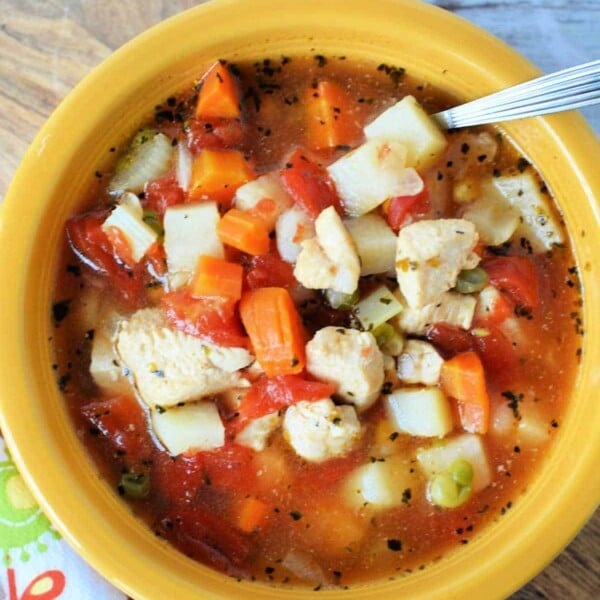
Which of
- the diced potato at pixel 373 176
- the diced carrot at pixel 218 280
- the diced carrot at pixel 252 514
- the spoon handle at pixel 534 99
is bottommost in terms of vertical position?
the diced carrot at pixel 252 514

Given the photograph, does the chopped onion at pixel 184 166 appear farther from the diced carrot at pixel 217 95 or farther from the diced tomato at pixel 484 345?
the diced tomato at pixel 484 345

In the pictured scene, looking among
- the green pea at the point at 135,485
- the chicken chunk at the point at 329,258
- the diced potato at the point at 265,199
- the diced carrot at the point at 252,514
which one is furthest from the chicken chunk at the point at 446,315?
the green pea at the point at 135,485

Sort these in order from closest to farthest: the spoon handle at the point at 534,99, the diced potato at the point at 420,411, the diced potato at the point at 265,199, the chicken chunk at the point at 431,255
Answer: the spoon handle at the point at 534,99, the chicken chunk at the point at 431,255, the diced potato at the point at 265,199, the diced potato at the point at 420,411

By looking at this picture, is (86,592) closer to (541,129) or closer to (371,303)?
(371,303)

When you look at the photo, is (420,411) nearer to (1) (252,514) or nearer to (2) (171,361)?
(1) (252,514)

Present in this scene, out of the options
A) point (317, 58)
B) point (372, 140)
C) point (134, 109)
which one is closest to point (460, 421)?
point (372, 140)

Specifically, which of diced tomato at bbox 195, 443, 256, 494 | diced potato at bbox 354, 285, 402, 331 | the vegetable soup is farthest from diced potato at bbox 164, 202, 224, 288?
diced tomato at bbox 195, 443, 256, 494

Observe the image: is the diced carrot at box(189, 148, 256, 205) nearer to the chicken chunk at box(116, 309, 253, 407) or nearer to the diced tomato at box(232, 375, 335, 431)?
the chicken chunk at box(116, 309, 253, 407)
